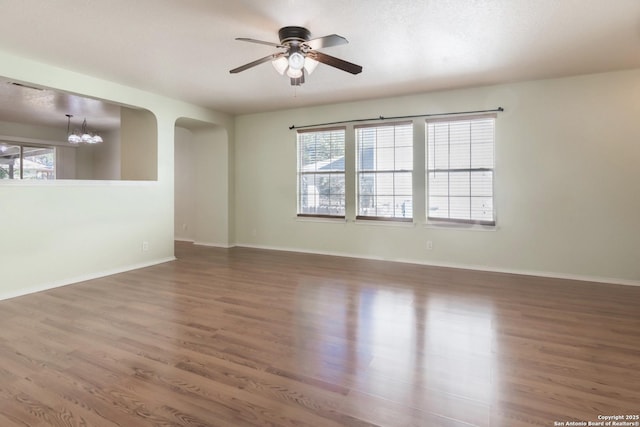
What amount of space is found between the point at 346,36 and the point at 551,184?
3333 millimetres

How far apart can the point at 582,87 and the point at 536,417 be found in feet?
14.0

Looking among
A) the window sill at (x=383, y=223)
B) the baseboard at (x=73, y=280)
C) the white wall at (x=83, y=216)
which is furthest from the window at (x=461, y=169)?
the baseboard at (x=73, y=280)

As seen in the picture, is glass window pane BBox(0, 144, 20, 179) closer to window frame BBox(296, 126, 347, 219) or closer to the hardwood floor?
the hardwood floor

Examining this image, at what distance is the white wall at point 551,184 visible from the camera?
410cm

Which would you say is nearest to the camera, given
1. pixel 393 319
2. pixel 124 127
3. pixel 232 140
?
pixel 393 319

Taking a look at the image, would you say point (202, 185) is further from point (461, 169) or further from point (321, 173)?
point (461, 169)

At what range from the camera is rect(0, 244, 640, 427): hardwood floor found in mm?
1727

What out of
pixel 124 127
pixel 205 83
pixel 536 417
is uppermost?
pixel 205 83

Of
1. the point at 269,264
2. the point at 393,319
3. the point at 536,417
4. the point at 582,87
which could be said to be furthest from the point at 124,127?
the point at 582,87

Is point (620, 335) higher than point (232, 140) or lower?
lower

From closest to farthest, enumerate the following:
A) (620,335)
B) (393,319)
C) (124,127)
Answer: (620,335) → (393,319) → (124,127)

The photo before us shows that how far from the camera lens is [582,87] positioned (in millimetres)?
4219

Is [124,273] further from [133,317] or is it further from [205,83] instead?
[205,83]

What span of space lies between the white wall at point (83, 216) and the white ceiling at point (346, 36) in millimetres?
248
